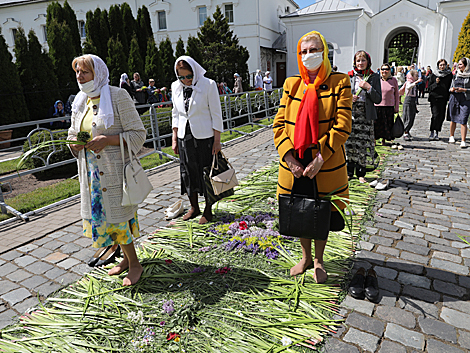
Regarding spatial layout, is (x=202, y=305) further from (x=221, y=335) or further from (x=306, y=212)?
(x=306, y=212)

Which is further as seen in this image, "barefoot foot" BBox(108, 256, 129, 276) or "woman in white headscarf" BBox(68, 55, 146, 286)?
"barefoot foot" BBox(108, 256, 129, 276)

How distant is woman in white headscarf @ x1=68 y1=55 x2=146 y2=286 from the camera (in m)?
2.93

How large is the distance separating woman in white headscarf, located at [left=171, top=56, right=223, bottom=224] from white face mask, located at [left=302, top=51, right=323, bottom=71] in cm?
168

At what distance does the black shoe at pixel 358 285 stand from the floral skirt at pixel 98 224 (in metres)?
2.00

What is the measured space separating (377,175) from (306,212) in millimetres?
4244

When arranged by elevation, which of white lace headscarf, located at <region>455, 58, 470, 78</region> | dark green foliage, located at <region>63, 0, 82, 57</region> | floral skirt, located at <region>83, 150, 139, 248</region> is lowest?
floral skirt, located at <region>83, 150, 139, 248</region>

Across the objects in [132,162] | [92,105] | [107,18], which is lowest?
[132,162]

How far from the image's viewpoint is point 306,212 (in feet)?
9.29

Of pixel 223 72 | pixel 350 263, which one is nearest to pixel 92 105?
pixel 350 263

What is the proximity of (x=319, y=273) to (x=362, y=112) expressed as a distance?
3.47m

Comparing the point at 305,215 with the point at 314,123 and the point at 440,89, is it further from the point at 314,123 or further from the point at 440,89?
the point at 440,89

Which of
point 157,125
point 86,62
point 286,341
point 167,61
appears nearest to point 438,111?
point 157,125

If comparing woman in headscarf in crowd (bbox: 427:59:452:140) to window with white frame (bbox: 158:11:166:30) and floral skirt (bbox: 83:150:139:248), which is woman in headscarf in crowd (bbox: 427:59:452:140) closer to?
floral skirt (bbox: 83:150:139:248)

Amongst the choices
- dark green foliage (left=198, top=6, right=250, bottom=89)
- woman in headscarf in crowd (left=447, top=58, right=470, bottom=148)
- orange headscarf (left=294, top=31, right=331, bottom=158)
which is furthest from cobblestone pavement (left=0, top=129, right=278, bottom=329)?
dark green foliage (left=198, top=6, right=250, bottom=89)
